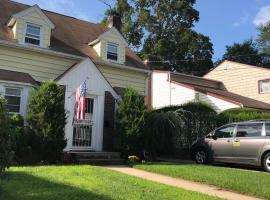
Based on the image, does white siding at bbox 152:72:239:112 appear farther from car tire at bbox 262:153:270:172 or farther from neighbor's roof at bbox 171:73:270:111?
car tire at bbox 262:153:270:172

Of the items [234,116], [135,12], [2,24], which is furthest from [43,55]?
[135,12]

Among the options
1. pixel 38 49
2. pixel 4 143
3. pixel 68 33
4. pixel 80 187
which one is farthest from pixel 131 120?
pixel 4 143

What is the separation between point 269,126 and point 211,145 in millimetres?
2702

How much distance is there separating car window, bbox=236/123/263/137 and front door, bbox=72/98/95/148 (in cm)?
642

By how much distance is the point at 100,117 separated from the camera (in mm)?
18812

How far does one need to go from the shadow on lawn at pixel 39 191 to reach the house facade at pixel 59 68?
7.63 metres

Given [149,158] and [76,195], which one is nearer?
[76,195]

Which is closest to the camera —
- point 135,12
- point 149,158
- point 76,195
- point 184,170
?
point 76,195

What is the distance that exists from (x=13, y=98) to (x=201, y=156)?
26.5 ft

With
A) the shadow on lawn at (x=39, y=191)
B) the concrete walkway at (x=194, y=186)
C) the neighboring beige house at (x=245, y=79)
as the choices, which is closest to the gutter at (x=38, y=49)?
the concrete walkway at (x=194, y=186)

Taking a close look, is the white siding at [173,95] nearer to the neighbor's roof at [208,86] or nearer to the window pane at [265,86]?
the neighbor's roof at [208,86]

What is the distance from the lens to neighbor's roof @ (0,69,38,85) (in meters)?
17.4

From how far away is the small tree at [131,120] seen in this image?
17.5m

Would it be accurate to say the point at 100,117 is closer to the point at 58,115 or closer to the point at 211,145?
the point at 58,115
